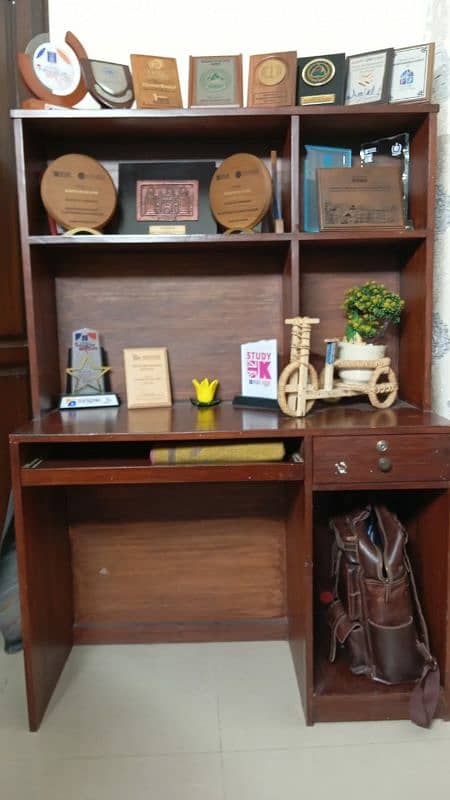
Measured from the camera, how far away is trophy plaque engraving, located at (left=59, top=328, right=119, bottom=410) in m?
1.93

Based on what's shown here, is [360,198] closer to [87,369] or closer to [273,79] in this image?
[273,79]

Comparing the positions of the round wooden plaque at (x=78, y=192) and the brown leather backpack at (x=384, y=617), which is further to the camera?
the round wooden plaque at (x=78, y=192)

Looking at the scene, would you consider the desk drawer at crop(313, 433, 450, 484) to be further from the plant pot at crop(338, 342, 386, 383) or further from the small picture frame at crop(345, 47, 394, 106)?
the small picture frame at crop(345, 47, 394, 106)

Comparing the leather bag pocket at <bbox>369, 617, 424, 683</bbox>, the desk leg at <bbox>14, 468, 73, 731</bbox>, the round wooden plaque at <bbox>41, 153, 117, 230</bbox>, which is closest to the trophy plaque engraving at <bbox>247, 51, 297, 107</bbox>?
the round wooden plaque at <bbox>41, 153, 117, 230</bbox>

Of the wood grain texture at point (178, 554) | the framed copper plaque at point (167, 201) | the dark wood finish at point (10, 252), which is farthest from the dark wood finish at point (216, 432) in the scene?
the dark wood finish at point (10, 252)

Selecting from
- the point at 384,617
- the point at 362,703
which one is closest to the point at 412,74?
the point at 384,617

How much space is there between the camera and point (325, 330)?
2016mm

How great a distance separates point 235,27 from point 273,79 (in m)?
0.42

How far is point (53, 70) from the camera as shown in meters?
1.73

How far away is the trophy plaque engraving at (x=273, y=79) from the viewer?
172 cm

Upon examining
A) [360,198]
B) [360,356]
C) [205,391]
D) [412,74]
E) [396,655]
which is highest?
[412,74]

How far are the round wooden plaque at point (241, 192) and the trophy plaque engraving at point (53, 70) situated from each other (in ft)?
1.62

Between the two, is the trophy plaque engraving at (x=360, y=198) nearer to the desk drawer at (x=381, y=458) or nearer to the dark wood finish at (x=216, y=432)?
the dark wood finish at (x=216, y=432)

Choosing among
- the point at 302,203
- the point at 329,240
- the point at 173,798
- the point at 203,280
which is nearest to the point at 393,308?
the point at 329,240
